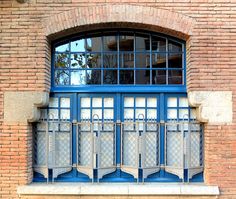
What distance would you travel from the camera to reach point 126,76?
579cm

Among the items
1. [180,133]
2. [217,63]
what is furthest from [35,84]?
[217,63]

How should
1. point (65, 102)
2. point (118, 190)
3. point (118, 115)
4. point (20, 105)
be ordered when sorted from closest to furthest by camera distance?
point (118, 190), point (20, 105), point (118, 115), point (65, 102)

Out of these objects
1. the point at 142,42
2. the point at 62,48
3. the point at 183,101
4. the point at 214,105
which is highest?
the point at 142,42

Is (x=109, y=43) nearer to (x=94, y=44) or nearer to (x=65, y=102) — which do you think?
(x=94, y=44)

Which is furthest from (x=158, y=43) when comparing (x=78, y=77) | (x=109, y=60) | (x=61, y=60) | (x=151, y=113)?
(x=61, y=60)

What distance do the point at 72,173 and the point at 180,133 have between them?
2.31 metres

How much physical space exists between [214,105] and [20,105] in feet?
12.1

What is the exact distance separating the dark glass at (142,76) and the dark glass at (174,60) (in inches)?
19.7

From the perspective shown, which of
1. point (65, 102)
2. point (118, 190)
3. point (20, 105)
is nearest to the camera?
point (118, 190)

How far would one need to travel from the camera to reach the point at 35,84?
542 cm

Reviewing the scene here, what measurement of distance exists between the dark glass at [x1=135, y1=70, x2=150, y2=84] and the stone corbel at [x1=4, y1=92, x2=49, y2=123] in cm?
193

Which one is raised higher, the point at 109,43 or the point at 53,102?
the point at 109,43

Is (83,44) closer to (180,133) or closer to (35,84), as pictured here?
(35,84)

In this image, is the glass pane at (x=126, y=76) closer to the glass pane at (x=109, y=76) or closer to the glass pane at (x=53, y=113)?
the glass pane at (x=109, y=76)
